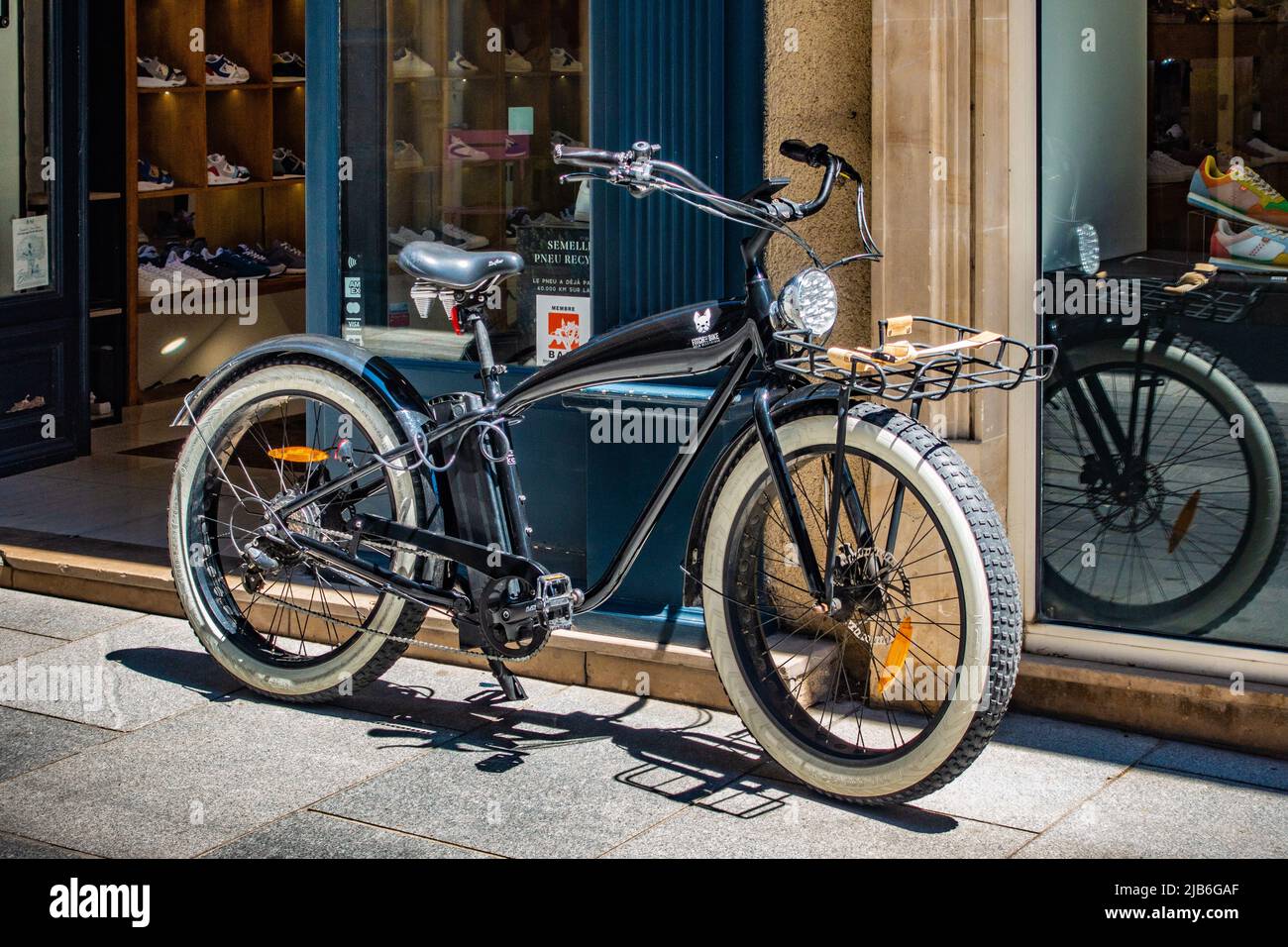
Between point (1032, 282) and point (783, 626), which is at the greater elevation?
point (1032, 282)

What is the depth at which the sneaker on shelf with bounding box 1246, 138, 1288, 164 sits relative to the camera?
4784 mm

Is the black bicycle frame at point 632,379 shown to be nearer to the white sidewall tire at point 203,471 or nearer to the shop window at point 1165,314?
the white sidewall tire at point 203,471

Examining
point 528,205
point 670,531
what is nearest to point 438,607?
point 670,531

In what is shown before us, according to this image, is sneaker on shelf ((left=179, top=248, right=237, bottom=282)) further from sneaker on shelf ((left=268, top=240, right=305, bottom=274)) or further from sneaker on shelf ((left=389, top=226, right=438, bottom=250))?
sneaker on shelf ((left=389, top=226, right=438, bottom=250))

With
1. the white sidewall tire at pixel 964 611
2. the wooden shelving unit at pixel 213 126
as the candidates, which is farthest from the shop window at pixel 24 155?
the white sidewall tire at pixel 964 611

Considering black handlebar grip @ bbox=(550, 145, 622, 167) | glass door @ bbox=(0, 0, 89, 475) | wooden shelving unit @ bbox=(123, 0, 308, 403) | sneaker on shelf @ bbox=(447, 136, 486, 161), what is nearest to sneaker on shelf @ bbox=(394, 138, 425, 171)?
sneaker on shelf @ bbox=(447, 136, 486, 161)

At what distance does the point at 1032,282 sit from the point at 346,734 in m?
2.53

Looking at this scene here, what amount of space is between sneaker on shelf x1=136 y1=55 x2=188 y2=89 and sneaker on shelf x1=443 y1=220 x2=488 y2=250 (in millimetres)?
4461

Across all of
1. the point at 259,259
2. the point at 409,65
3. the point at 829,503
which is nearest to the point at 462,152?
the point at 409,65

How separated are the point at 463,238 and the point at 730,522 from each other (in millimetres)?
2111

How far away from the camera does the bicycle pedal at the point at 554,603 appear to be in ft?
15.6

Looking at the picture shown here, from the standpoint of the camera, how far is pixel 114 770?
4770 mm

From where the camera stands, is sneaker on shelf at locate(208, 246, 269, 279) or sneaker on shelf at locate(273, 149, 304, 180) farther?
sneaker on shelf at locate(273, 149, 304, 180)

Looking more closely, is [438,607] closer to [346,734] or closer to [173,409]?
[346,734]
